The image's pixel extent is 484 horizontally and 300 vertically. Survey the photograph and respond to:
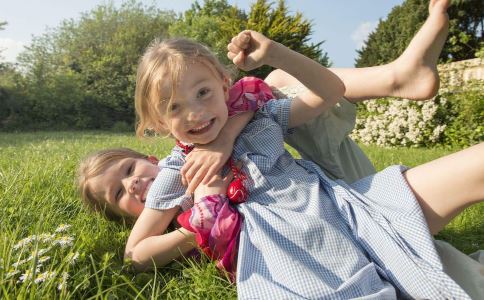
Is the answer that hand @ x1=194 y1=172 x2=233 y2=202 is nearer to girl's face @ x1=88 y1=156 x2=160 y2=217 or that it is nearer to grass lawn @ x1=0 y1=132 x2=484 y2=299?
grass lawn @ x1=0 y1=132 x2=484 y2=299

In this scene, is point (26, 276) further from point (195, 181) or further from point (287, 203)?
point (287, 203)

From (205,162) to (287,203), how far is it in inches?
15.2

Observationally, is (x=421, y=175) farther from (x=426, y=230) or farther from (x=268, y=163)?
(x=268, y=163)

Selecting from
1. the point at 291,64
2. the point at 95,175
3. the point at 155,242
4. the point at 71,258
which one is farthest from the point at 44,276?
the point at 291,64

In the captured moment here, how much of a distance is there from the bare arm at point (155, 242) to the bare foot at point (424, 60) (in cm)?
115

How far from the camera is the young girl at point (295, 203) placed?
1424 millimetres

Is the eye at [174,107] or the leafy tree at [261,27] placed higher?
the leafy tree at [261,27]

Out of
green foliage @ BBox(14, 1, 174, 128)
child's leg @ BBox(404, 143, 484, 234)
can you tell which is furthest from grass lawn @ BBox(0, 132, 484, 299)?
green foliage @ BBox(14, 1, 174, 128)

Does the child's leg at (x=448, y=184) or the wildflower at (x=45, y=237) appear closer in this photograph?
the child's leg at (x=448, y=184)

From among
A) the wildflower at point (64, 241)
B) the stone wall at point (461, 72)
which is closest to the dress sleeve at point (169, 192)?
the wildflower at point (64, 241)

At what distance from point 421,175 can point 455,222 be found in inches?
53.3

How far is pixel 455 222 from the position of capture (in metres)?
2.75

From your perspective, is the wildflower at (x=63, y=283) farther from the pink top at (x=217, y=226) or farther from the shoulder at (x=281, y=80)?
the shoulder at (x=281, y=80)

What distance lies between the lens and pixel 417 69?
1784 millimetres
